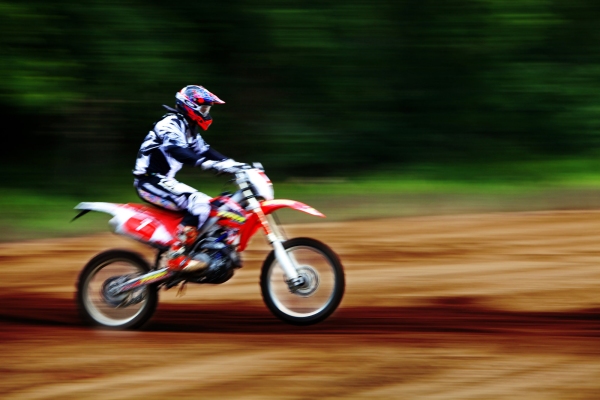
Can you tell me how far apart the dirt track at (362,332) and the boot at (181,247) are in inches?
18.6

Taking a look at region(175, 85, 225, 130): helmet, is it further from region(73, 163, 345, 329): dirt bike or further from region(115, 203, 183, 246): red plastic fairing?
region(115, 203, 183, 246): red plastic fairing

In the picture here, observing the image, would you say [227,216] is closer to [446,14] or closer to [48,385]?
[48,385]

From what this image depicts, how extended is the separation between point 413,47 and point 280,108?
83.7 inches

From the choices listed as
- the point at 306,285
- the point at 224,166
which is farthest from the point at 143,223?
the point at 306,285

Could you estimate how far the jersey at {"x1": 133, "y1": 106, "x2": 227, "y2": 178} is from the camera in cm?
652

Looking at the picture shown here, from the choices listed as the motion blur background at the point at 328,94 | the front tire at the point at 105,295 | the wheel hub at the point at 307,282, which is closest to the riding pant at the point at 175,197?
the front tire at the point at 105,295

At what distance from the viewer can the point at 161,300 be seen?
7.62 m

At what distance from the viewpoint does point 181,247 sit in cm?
666

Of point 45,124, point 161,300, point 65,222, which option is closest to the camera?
point 161,300

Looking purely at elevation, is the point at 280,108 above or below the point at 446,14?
below

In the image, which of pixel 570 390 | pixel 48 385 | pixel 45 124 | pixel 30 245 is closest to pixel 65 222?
pixel 30 245

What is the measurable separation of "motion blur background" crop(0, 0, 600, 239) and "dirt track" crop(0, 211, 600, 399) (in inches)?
96.8

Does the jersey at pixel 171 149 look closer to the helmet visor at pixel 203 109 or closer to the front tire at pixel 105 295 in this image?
the helmet visor at pixel 203 109

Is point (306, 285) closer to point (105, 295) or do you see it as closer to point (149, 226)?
point (149, 226)
